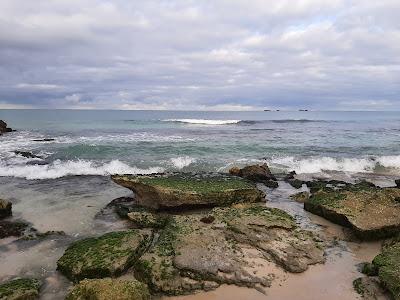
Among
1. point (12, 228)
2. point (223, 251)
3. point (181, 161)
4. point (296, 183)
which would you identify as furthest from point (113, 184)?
point (223, 251)

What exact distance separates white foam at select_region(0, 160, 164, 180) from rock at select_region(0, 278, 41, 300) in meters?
12.8

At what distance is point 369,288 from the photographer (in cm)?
792

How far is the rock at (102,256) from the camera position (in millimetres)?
8477

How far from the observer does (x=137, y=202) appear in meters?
14.3

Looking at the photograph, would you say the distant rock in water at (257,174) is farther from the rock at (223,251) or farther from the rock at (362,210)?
the rock at (223,251)

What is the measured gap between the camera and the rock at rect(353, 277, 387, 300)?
7688 millimetres

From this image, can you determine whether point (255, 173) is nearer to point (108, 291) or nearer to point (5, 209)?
point (5, 209)

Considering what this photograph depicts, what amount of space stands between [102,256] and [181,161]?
656 inches

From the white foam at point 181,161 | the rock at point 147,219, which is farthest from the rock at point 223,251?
the white foam at point 181,161

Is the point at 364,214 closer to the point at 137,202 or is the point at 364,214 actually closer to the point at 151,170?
the point at 137,202

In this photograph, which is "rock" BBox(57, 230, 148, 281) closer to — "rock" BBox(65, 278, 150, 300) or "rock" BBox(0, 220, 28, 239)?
"rock" BBox(65, 278, 150, 300)

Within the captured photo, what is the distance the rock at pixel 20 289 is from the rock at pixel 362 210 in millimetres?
8193

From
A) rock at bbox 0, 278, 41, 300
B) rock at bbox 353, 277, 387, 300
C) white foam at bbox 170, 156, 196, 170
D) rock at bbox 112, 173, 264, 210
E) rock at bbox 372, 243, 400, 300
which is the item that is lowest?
white foam at bbox 170, 156, 196, 170

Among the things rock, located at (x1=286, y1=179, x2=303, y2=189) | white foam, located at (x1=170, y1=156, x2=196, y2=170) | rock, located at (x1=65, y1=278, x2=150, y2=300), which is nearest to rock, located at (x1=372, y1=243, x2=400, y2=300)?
rock, located at (x1=65, y1=278, x2=150, y2=300)
